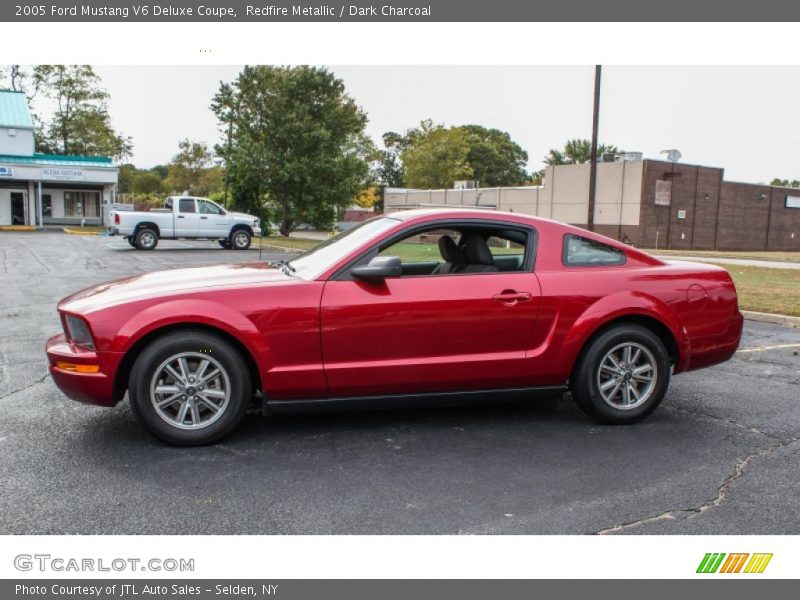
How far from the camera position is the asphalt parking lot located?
11.3 ft

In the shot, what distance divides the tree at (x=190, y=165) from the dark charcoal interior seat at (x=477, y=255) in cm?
6926

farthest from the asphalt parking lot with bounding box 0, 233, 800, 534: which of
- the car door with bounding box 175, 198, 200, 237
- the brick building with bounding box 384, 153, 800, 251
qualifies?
the brick building with bounding box 384, 153, 800, 251

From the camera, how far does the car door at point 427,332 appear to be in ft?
14.8

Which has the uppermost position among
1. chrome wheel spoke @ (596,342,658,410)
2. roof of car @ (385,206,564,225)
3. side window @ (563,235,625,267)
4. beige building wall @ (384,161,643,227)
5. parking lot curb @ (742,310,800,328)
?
beige building wall @ (384,161,643,227)

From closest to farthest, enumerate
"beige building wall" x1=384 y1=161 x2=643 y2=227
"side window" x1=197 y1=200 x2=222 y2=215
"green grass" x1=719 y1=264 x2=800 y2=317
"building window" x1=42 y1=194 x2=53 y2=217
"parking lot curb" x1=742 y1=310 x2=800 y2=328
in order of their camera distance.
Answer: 1. "parking lot curb" x1=742 y1=310 x2=800 y2=328
2. "green grass" x1=719 y1=264 x2=800 y2=317
3. "side window" x1=197 y1=200 x2=222 y2=215
4. "beige building wall" x1=384 y1=161 x2=643 y2=227
5. "building window" x1=42 y1=194 x2=53 y2=217

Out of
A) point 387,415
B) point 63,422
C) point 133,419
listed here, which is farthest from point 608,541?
point 63,422

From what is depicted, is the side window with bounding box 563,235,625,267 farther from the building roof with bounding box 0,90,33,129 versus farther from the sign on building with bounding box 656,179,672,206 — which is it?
the building roof with bounding box 0,90,33,129

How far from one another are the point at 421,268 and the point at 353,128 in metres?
33.9

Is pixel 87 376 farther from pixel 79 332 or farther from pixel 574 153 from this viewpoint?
pixel 574 153

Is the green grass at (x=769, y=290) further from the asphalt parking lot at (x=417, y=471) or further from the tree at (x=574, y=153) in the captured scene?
the tree at (x=574, y=153)

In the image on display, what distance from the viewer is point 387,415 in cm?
521

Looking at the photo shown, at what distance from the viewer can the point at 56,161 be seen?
147 feet

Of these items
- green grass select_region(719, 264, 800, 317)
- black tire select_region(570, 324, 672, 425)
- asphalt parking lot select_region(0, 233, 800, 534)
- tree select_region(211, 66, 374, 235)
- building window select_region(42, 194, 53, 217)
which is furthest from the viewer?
building window select_region(42, 194, 53, 217)

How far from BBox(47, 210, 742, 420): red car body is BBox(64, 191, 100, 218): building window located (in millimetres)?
47710
